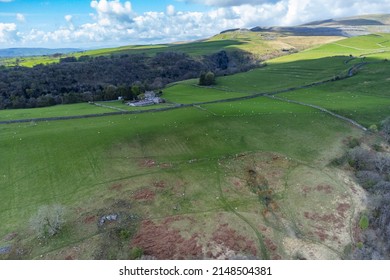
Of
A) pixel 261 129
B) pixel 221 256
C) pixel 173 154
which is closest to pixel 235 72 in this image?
pixel 261 129

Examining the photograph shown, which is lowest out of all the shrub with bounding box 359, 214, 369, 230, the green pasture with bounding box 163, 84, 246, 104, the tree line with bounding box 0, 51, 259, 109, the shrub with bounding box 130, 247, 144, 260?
the shrub with bounding box 359, 214, 369, 230

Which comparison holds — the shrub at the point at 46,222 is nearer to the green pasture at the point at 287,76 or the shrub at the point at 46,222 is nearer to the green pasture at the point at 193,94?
the green pasture at the point at 193,94

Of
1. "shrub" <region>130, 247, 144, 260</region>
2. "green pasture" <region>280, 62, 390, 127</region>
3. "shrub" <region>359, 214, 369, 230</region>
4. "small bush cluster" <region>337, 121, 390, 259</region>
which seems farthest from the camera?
"green pasture" <region>280, 62, 390, 127</region>

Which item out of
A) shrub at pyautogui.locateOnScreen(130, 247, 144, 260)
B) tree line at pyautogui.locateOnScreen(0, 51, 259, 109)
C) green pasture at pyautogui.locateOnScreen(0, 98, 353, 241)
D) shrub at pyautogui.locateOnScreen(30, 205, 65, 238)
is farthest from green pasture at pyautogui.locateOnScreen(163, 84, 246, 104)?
shrub at pyautogui.locateOnScreen(130, 247, 144, 260)

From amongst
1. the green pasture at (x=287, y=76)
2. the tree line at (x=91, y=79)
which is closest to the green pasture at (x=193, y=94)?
the green pasture at (x=287, y=76)

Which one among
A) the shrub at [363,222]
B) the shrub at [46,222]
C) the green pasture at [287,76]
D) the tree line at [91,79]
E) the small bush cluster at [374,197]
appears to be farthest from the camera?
the green pasture at [287,76]

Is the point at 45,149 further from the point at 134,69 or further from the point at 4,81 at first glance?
the point at 134,69

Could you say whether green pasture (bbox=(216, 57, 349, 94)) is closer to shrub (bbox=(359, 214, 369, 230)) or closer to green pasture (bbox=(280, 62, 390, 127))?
green pasture (bbox=(280, 62, 390, 127))
